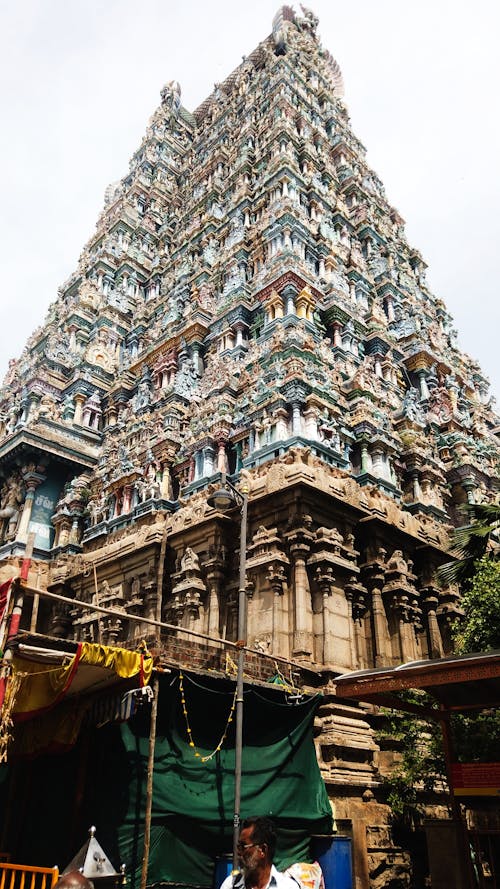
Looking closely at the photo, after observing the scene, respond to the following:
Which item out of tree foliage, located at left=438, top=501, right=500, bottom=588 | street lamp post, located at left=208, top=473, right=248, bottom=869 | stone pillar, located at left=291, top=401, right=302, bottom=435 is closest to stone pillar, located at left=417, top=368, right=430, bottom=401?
stone pillar, located at left=291, top=401, right=302, bottom=435

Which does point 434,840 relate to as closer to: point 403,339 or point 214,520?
point 214,520

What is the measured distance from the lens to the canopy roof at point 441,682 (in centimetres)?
903

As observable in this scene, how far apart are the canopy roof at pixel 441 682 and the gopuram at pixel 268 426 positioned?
294 centimetres

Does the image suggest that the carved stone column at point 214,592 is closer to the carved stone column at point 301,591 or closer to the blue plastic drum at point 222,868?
the carved stone column at point 301,591

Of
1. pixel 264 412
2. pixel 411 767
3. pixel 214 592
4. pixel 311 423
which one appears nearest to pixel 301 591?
pixel 214 592

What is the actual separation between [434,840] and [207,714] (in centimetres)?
434

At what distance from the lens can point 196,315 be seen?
29.3 m

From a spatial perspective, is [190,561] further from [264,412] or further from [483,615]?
[483,615]

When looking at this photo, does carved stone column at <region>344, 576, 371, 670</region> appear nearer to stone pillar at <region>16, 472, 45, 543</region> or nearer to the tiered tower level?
the tiered tower level

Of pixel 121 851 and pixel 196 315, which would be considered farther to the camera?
pixel 196 315

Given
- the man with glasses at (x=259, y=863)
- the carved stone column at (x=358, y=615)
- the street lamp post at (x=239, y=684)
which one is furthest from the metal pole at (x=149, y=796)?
the carved stone column at (x=358, y=615)

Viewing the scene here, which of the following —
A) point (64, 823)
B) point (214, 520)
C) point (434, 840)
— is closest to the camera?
point (434, 840)

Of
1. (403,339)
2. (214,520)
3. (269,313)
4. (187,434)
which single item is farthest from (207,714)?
(403,339)

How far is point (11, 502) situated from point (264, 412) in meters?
13.3
